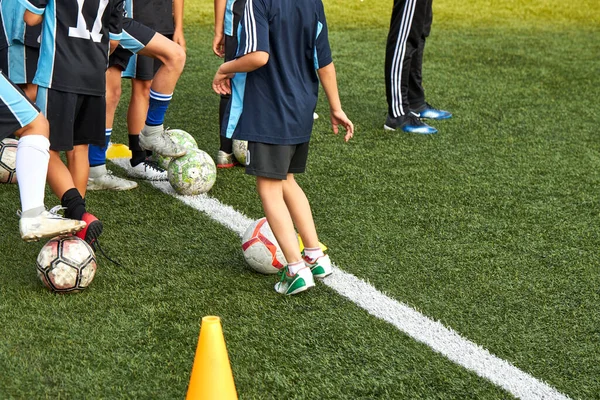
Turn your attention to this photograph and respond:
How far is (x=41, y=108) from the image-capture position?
4.36 m

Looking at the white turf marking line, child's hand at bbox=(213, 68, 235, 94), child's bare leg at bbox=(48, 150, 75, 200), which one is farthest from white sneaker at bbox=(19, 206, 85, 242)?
the white turf marking line

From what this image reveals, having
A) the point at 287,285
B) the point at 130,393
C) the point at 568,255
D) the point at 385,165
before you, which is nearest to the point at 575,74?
the point at 385,165

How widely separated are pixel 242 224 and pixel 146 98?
148 cm

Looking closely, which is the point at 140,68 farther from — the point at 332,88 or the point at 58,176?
the point at 332,88

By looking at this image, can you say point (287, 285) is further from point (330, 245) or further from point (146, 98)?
point (146, 98)

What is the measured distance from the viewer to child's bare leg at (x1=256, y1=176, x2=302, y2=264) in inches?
160

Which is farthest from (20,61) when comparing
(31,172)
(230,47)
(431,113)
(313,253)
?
(431,113)

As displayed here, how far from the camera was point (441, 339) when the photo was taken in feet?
12.0

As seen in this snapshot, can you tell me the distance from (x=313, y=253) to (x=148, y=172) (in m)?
1.97

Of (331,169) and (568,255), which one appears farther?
(331,169)

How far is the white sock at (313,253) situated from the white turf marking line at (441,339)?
5.1 inches

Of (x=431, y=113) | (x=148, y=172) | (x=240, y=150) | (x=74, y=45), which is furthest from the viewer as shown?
(x=431, y=113)

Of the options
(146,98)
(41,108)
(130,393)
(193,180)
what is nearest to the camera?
(130,393)

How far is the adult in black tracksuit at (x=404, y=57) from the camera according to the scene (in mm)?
7297
